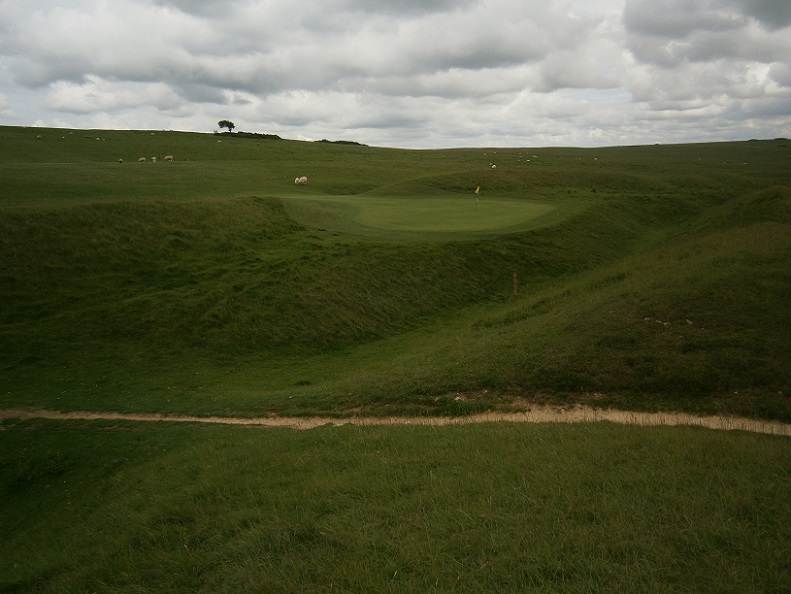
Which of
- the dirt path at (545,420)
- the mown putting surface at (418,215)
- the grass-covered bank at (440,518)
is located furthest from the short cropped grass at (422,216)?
the grass-covered bank at (440,518)

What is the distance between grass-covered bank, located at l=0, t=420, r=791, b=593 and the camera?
5.53m

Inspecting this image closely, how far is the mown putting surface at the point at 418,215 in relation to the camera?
29575 millimetres

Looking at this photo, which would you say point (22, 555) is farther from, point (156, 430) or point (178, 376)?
point (178, 376)

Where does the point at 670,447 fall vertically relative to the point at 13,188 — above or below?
below

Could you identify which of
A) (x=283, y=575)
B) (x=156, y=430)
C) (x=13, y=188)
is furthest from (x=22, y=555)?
(x=13, y=188)

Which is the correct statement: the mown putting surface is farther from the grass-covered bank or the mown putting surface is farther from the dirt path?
the grass-covered bank

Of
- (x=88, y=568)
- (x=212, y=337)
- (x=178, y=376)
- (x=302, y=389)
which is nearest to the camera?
(x=88, y=568)

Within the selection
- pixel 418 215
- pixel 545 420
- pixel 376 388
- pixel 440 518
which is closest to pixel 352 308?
pixel 376 388

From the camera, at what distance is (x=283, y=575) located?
5.92 meters

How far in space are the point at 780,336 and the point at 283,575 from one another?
1332cm

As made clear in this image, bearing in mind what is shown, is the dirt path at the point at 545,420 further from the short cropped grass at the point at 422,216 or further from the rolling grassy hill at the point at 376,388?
the short cropped grass at the point at 422,216

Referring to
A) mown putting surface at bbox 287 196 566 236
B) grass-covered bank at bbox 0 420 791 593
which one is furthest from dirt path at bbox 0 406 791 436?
mown putting surface at bbox 287 196 566 236

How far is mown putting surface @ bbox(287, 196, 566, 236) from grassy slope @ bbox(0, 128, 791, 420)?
2.24 ft

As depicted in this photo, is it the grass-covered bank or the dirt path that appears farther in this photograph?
the dirt path
